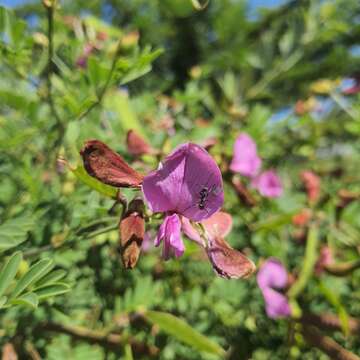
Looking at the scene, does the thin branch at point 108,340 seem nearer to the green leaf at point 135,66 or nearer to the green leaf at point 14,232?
the green leaf at point 14,232

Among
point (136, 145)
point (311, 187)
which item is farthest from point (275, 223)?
point (136, 145)

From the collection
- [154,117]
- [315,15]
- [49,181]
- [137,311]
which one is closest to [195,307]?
[137,311]

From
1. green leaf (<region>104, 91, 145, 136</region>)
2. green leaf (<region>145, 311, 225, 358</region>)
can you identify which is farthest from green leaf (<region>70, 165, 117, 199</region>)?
green leaf (<region>104, 91, 145, 136</region>)

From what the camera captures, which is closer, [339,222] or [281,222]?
[281,222]

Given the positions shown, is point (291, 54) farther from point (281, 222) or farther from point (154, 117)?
point (281, 222)

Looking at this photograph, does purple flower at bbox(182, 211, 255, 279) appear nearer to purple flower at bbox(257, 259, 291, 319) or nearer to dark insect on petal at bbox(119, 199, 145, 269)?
dark insect on petal at bbox(119, 199, 145, 269)

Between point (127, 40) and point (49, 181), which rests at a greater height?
point (127, 40)

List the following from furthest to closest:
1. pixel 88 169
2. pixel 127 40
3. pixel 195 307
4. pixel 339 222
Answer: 1. pixel 339 222
2. pixel 195 307
3. pixel 127 40
4. pixel 88 169
